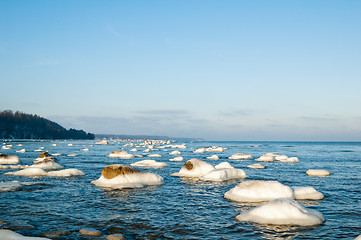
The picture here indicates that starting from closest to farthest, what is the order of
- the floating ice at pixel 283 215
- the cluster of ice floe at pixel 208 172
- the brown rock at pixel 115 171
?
the floating ice at pixel 283 215, the brown rock at pixel 115 171, the cluster of ice floe at pixel 208 172

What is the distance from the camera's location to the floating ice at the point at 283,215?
34.7ft

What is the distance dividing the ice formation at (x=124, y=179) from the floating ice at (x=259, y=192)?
5.71m

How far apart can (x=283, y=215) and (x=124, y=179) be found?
416 inches

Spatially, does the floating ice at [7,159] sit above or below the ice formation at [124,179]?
below

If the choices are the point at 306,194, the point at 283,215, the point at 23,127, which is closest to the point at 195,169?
the point at 306,194

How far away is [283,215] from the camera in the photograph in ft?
35.5

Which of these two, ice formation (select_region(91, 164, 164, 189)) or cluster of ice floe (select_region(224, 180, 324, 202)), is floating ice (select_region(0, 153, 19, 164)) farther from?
cluster of ice floe (select_region(224, 180, 324, 202))

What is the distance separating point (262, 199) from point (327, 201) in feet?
10.6

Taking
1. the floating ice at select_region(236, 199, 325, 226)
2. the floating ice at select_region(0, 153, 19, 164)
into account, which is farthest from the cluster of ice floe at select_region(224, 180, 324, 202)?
the floating ice at select_region(0, 153, 19, 164)

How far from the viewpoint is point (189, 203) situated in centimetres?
1407

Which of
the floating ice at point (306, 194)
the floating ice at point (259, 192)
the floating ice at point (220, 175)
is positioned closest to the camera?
the floating ice at point (259, 192)

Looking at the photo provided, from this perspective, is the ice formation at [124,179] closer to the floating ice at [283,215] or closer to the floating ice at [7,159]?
the floating ice at [283,215]

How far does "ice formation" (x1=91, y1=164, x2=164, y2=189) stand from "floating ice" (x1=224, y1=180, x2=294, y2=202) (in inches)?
225

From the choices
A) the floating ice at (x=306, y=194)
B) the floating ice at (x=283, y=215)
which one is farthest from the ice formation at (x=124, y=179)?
the floating ice at (x=283, y=215)
